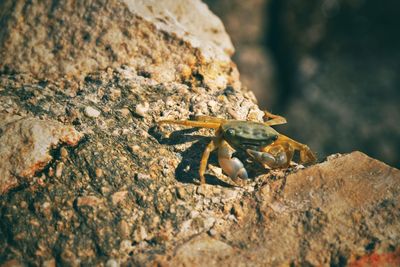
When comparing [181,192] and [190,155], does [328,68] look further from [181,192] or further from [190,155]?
[181,192]

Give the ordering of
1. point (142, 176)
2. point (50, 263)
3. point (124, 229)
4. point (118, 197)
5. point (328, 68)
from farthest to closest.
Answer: point (328, 68) < point (142, 176) < point (118, 197) < point (124, 229) < point (50, 263)

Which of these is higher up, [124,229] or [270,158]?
[270,158]

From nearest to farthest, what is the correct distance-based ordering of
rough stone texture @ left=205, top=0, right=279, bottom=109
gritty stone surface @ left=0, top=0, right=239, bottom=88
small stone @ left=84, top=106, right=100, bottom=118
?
small stone @ left=84, top=106, right=100, bottom=118, gritty stone surface @ left=0, top=0, right=239, bottom=88, rough stone texture @ left=205, top=0, right=279, bottom=109

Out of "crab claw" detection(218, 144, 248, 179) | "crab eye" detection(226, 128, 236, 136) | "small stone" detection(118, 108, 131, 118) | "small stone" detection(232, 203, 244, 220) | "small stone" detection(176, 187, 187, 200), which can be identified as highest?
"crab eye" detection(226, 128, 236, 136)

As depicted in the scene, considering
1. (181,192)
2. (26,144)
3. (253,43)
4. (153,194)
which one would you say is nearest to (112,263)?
(153,194)

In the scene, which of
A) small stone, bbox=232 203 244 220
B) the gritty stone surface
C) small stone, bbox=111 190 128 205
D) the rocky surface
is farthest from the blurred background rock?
small stone, bbox=111 190 128 205

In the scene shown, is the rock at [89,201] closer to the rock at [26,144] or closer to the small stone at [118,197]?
the small stone at [118,197]

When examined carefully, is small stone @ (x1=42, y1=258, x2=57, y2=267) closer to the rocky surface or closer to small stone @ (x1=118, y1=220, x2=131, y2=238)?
the rocky surface
